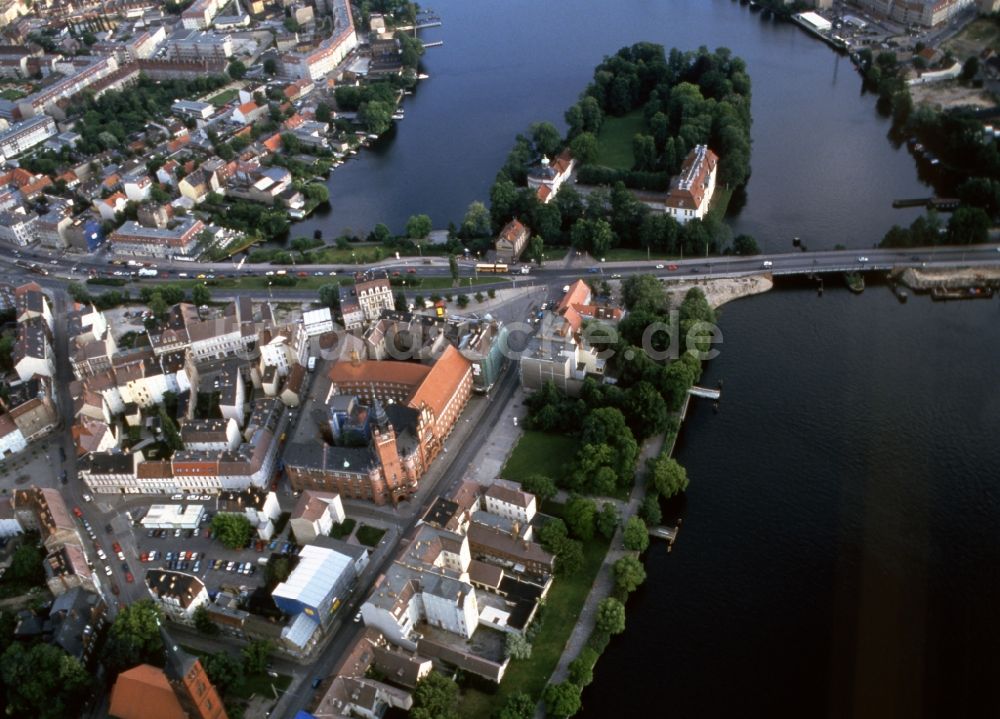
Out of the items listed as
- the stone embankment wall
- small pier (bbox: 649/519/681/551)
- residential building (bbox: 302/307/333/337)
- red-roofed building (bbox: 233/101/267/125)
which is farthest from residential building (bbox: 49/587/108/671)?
red-roofed building (bbox: 233/101/267/125)

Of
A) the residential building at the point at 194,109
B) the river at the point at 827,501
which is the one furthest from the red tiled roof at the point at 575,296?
the residential building at the point at 194,109

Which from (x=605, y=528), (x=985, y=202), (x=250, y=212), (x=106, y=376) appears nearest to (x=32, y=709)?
(x=106, y=376)

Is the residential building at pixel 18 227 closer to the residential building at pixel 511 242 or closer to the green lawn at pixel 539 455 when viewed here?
the residential building at pixel 511 242

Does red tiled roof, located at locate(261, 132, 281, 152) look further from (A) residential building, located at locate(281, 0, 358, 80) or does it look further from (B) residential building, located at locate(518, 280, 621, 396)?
(B) residential building, located at locate(518, 280, 621, 396)

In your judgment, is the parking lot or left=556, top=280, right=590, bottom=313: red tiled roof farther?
left=556, top=280, right=590, bottom=313: red tiled roof

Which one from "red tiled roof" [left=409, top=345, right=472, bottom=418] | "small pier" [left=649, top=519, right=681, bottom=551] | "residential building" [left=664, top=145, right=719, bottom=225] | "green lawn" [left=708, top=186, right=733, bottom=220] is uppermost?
"residential building" [left=664, top=145, right=719, bottom=225]
